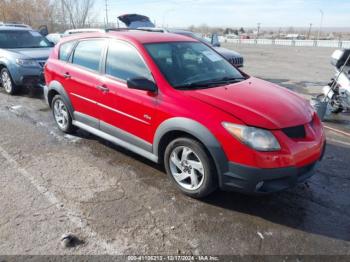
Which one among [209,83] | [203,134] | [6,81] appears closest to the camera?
[203,134]

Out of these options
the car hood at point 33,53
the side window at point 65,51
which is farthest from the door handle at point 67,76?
the car hood at point 33,53

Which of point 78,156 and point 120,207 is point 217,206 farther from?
point 78,156

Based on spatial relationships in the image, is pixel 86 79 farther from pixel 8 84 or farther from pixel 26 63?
pixel 8 84

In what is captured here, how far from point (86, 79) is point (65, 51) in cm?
99

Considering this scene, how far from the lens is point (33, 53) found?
803 cm

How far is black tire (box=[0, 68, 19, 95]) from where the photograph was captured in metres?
7.93

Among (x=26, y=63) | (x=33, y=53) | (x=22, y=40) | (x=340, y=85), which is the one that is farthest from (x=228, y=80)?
(x=22, y=40)

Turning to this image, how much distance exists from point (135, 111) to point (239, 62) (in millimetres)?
7235

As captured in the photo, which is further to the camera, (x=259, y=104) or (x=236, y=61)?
(x=236, y=61)

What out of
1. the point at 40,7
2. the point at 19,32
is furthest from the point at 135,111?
the point at 40,7

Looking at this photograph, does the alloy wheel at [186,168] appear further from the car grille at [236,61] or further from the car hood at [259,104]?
the car grille at [236,61]

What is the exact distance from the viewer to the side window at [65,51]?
5.03 m

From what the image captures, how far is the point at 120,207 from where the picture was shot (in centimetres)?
332

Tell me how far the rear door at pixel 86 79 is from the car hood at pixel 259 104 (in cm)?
157
